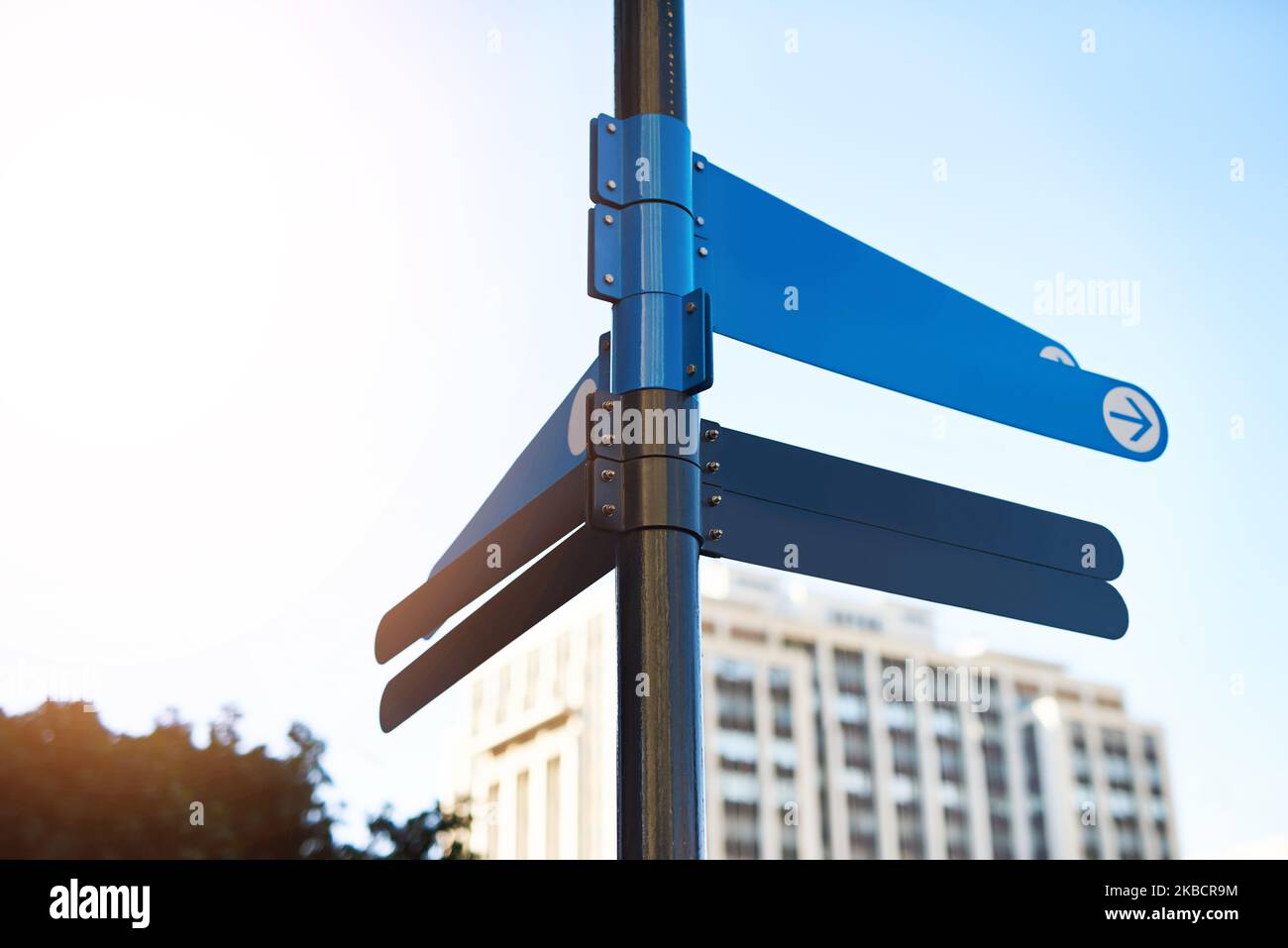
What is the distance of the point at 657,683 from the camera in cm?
166

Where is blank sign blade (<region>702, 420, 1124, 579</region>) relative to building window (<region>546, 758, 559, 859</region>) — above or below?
below

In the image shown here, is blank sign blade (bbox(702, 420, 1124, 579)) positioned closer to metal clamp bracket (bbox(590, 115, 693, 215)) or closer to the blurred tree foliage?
metal clamp bracket (bbox(590, 115, 693, 215))

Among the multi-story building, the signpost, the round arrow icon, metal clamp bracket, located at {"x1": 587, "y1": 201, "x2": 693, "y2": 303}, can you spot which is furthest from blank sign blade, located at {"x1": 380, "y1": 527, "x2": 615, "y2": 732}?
the multi-story building

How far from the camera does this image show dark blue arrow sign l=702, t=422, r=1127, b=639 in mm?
1917

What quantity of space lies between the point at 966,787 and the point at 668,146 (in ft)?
262

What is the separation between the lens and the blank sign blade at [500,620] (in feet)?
6.17

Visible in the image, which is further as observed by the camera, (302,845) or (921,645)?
(921,645)

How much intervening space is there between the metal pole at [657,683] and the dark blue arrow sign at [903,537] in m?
0.12

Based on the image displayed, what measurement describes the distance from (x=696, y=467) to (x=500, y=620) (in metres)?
0.44

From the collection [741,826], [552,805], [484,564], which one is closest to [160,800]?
[484,564]

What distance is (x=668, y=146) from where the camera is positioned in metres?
1.98

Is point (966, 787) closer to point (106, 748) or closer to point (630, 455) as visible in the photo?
point (106, 748)

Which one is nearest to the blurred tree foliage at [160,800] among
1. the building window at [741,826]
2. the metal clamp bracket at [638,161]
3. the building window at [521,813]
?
the metal clamp bracket at [638,161]
